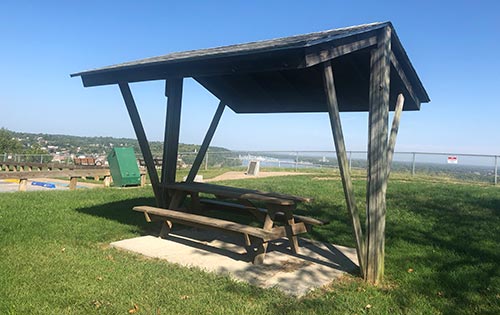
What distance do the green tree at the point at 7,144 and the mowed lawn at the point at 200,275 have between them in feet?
130

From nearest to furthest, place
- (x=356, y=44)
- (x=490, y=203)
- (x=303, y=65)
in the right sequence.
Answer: (x=303, y=65), (x=356, y=44), (x=490, y=203)

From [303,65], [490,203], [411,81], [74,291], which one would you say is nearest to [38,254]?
[74,291]

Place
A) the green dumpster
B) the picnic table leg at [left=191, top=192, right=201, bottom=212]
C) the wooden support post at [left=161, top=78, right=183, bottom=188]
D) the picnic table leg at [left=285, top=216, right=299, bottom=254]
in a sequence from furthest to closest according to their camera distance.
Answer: the green dumpster, the picnic table leg at [left=191, top=192, right=201, bottom=212], the wooden support post at [left=161, top=78, right=183, bottom=188], the picnic table leg at [left=285, top=216, right=299, bottom=254]

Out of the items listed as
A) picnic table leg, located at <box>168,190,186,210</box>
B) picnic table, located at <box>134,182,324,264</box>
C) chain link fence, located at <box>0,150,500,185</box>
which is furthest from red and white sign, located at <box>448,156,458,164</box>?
picnic table leg, located at <box>168,190,186,210</box>

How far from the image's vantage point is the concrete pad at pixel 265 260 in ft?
14.6

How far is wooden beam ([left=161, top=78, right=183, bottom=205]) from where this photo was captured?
6.73 metres

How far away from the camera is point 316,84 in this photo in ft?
22.1

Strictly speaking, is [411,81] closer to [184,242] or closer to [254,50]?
[254,50]

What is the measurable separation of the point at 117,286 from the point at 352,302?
226cm

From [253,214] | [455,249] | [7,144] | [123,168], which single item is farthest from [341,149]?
[7,144]

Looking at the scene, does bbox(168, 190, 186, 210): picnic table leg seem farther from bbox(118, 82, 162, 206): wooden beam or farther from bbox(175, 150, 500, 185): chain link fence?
bbox(175, 150, 500, 185): chain link fence

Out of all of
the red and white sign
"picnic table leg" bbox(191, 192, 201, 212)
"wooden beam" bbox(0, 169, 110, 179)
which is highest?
the red and white sign

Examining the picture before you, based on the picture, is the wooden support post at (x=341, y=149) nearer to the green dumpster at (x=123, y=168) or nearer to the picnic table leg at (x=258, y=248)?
the picnic table leg at (x=258, y=248)

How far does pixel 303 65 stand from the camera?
162 inches
